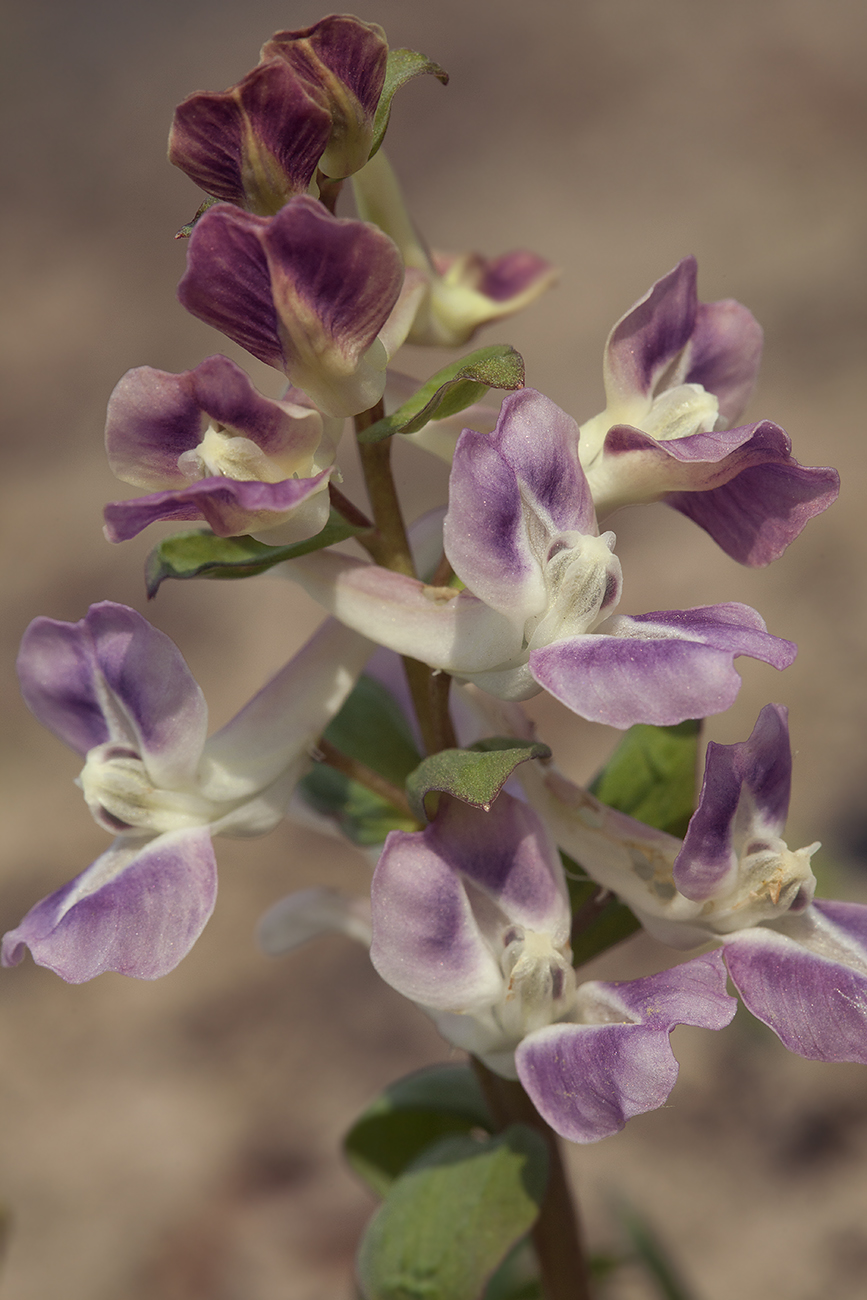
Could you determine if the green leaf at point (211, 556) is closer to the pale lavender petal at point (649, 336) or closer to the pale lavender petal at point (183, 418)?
the pale lavender petal at point (183, 418)

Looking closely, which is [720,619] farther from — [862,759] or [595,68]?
[595,68]

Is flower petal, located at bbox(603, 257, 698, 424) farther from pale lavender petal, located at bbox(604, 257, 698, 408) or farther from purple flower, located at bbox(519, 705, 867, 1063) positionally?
purple flower, located at bbox(519, 705, 867, 1063)

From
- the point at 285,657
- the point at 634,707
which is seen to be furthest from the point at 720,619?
the point at 285,657

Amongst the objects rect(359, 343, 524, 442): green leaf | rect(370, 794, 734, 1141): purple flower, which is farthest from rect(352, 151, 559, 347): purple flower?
rect(370, 794, 734, 1141): purple flower

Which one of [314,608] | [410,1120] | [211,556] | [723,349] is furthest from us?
[314,608]

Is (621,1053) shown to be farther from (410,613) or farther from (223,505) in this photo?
A: (223,505)

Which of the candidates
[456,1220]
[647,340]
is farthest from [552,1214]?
[647,340]

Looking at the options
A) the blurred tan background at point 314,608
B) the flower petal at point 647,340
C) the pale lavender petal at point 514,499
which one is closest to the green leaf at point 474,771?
the pale lavender petal at point 514,499
